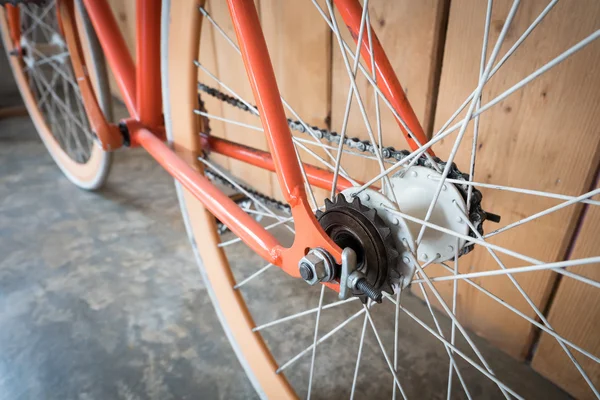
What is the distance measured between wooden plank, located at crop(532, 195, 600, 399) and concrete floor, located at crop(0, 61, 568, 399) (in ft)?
0.12

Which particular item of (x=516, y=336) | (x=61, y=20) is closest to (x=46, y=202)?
(x=61, y=20)

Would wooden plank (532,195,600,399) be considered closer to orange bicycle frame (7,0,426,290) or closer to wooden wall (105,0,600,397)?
wooden wall (105,0,600,397)

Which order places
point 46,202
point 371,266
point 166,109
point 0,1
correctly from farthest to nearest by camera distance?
point 46,202 → point 0,1 → point 166,109 → point 371,266

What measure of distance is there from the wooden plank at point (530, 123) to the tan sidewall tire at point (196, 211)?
0.47 m

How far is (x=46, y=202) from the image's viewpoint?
5.07 feet

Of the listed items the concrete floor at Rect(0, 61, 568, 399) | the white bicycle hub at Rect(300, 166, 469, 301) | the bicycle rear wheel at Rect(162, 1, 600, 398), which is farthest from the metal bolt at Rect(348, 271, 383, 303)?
the concrete floor at Rect(0, 61, 568, 399)

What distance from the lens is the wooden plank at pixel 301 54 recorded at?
1.01 m

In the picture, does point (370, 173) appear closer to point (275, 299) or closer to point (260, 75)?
point (275, 299)

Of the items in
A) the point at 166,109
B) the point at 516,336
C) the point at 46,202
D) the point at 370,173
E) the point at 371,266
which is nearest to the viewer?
the point at 371,266

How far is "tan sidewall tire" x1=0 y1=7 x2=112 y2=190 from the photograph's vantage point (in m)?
1.44

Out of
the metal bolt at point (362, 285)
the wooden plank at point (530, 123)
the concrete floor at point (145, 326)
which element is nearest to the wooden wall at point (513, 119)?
the wooden plank at point (530, 123)

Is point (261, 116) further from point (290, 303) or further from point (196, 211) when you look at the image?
point (290, 303)

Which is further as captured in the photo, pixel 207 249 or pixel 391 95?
pixel 207 249

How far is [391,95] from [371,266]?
239mm
